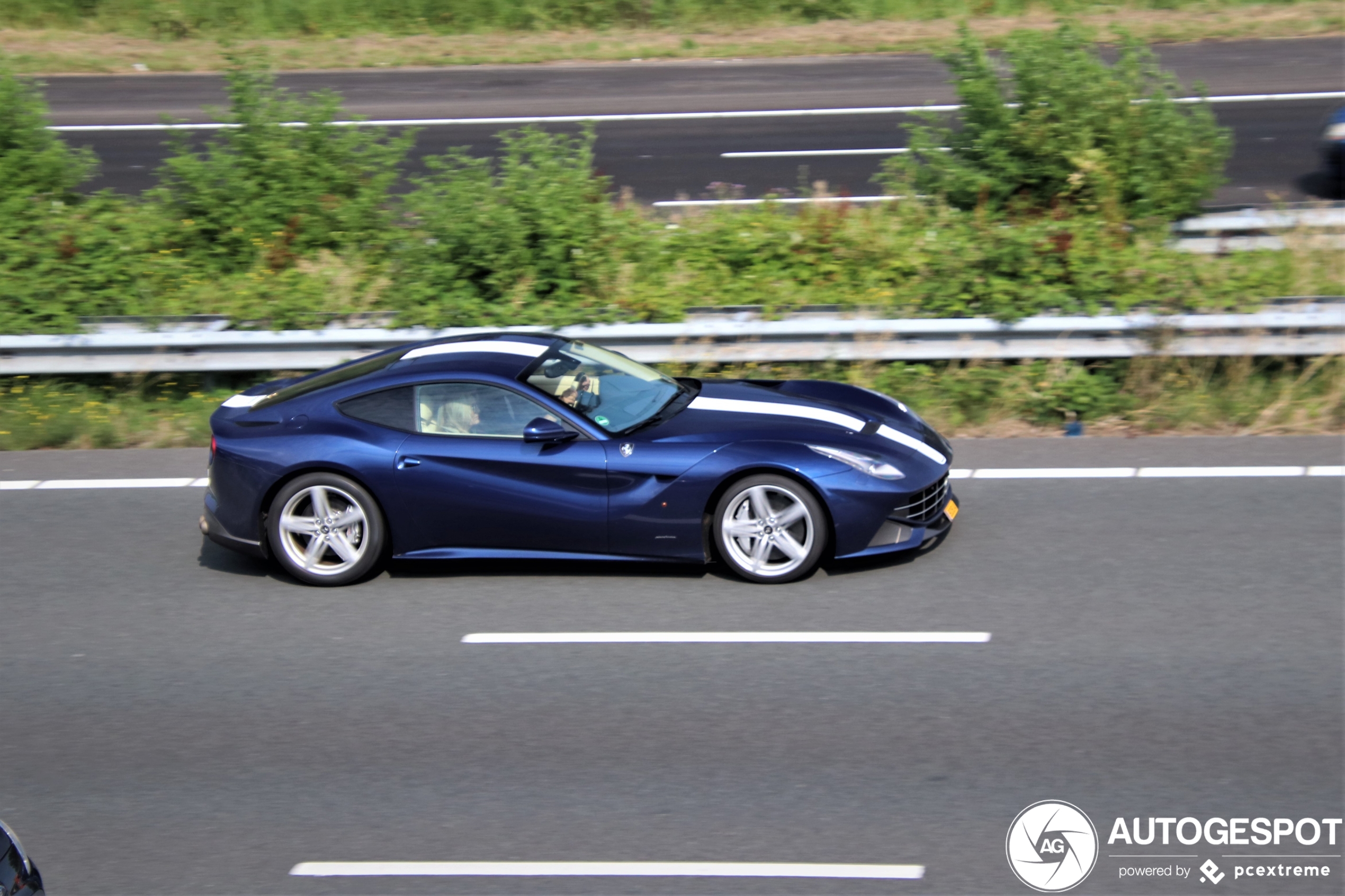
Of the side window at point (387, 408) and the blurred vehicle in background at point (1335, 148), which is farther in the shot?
the blurred vehicle in background at point (1335, 148)

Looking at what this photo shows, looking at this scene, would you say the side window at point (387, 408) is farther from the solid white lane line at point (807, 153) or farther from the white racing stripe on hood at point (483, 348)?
the solid white lane line at point (807, 153)

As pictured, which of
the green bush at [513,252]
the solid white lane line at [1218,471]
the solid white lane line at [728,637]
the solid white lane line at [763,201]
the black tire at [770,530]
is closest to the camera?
the solid white lane line at [728,637]

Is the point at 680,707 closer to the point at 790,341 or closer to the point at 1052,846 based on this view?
the point at 1052,846

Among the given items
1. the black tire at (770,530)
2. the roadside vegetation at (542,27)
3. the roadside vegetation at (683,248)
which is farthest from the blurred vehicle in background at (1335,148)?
the black tire at (770,530)

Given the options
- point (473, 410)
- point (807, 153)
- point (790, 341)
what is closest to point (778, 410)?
point (473, 410)

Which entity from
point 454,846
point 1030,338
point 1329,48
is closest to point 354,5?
point 1329,48

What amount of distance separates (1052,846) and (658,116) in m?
15.6

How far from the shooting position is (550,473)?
7230 mm

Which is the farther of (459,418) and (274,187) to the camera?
(274,187)

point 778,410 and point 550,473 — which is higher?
point 778,410

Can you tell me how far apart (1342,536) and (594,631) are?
13.2 ft

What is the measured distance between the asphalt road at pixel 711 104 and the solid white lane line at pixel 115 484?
7349 millimetres

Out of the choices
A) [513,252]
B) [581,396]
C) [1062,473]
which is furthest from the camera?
[513,252]

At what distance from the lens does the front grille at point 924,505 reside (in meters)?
7.13
